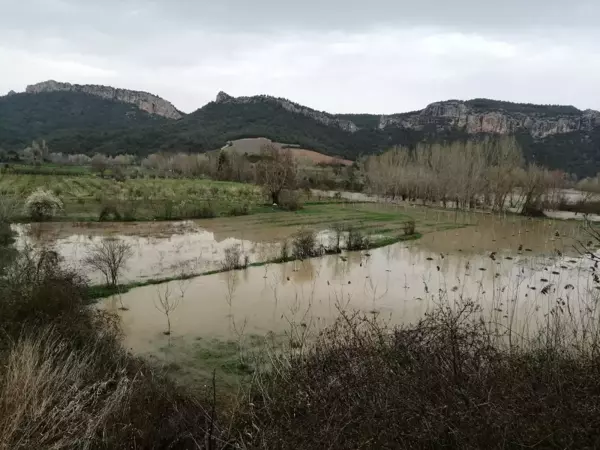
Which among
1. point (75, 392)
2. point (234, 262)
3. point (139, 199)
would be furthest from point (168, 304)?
point (139, 199)

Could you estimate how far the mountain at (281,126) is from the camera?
10138 cm

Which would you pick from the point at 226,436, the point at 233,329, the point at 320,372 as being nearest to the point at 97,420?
the point at 226,436

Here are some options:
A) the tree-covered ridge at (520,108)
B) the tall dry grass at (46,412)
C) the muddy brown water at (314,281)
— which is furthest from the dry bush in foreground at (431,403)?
the tree-covered ridge at (520,108)

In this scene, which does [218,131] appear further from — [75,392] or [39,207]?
[75,392]

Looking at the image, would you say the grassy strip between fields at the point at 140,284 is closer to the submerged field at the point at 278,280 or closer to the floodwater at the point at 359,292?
the submerged field at the point at 278,280

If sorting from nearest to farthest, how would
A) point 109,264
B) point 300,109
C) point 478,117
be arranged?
point 109,264, point 478,117, point 300,109

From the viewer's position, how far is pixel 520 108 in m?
130

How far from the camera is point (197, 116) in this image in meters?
139

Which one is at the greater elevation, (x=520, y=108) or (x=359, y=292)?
(x=520, y=108)

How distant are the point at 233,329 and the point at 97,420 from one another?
610cm

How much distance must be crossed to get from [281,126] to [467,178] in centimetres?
8644

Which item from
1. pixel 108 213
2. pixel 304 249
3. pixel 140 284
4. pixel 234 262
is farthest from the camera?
pixel 108 213

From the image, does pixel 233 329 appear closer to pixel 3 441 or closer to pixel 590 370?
pixel 3 441

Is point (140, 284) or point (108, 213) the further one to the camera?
point (108, 213)
